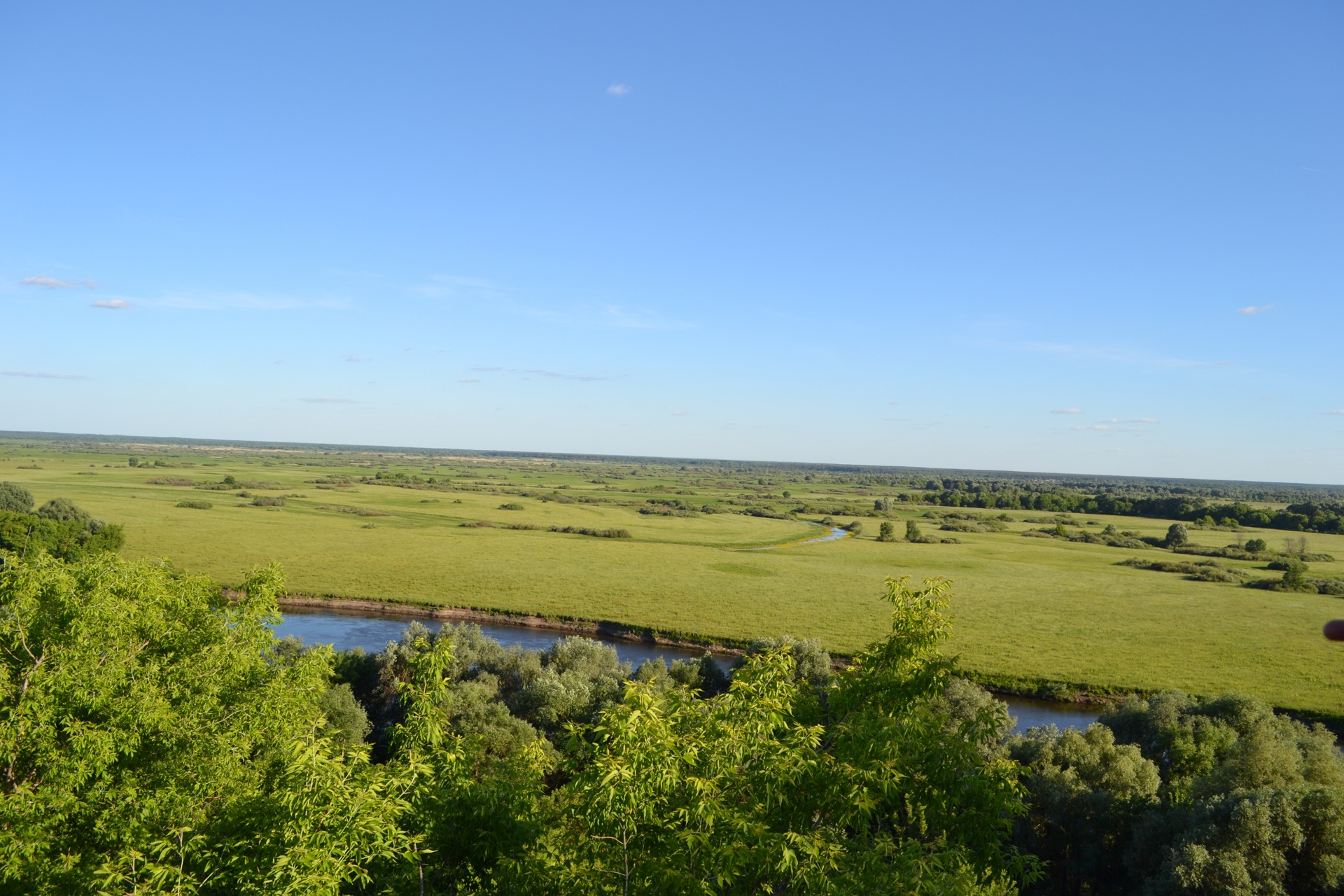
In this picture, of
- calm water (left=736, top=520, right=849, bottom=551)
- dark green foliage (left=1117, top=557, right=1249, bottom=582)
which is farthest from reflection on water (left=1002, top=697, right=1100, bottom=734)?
calm water (left=736, top=520, right=849, bottom=551)

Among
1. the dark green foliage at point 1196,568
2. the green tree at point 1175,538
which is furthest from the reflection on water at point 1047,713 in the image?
the green tree at point 1175,538

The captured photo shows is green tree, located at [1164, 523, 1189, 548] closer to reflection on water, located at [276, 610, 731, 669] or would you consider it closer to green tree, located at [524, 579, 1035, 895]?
reflection on water, located at [276, 610, 731, 669]

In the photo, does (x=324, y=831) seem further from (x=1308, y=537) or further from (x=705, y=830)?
(x=1308, y=537)

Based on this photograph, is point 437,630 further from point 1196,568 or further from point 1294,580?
point 1196,568

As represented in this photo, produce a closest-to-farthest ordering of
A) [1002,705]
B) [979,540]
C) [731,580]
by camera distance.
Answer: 1. [1002,705]
2. [731,580]
3. [979,540]

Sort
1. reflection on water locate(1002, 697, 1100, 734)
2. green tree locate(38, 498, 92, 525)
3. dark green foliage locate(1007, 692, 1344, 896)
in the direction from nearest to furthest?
1. dark green foliage locate(1007, 692, 1344, 896)
2. reflection on water locate(1002, 697, 1100, 734)
3. green tree locate(38, 498, 92, 525)

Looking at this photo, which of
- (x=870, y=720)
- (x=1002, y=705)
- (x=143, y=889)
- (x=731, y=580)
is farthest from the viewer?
(x=731, y=580)

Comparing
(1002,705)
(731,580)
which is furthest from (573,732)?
(731,580)
